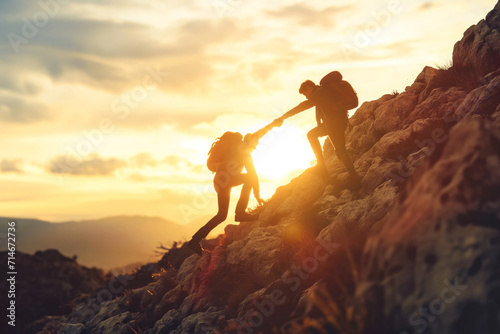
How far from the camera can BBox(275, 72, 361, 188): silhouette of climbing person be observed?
35.6ft

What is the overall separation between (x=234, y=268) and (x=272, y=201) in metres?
3.11

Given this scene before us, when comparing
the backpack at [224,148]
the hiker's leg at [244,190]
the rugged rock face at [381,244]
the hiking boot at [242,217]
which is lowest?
the rugged rock face at [381,244]

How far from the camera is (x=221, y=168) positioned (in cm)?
1080

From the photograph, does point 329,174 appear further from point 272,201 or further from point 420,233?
point 420,233

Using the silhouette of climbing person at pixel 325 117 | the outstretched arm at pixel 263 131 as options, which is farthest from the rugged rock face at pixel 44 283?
the silhouette of climbing person at pixel 325 117

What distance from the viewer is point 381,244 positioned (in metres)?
4.67

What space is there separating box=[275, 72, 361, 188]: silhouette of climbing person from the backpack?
1184mm

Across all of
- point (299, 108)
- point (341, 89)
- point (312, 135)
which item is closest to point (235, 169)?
point (299, 108)

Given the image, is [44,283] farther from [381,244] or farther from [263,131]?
[381,244]

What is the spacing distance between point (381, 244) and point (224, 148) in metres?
6.53

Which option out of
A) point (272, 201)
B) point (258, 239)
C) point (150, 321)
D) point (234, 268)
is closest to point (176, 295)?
point (150, 321)

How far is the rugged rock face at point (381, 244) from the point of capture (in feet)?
13.5

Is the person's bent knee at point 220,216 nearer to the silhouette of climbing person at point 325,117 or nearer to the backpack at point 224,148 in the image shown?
the backpack at point 224,148

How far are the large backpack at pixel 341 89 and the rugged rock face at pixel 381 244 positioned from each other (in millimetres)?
1865
